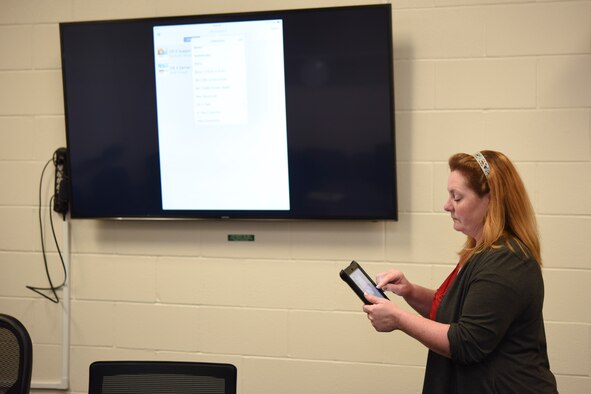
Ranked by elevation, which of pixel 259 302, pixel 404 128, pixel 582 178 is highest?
pixel 404 128

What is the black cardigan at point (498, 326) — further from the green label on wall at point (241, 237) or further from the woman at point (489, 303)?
the green label on wall at point (241, 237)

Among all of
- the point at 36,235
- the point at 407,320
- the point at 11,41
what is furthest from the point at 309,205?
the point at 11,41

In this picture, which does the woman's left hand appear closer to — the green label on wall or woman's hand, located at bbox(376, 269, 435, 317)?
woman's hand, located at bbox(376, 269, 435, 317)

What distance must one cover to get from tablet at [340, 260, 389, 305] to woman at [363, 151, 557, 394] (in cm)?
7

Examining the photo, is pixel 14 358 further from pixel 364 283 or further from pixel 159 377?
pixel 364 283

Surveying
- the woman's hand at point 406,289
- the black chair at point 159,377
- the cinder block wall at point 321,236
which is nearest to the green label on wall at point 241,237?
the cinder block wall at point 321,236

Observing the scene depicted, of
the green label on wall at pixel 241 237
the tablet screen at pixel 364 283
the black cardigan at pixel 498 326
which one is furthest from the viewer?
the green label on wall at pixel 241 237

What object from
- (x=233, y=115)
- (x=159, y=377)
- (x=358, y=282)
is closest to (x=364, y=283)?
(x=358, y=282)

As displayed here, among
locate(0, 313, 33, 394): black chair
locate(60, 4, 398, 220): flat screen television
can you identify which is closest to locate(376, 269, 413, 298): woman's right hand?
locate(60, 4, 398, 220): flat screen television

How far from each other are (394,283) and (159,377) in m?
0.84

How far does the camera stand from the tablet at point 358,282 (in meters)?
1.79

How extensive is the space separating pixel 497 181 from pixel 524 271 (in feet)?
0.84

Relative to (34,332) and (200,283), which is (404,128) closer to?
(200,283)

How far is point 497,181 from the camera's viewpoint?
1.64 metres
